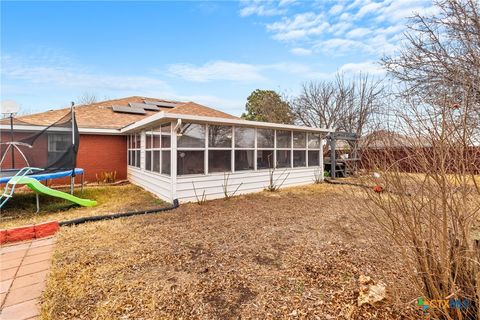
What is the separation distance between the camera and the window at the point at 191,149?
621 cm

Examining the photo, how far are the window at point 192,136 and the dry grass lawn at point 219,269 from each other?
214cm

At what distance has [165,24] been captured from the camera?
9.20m

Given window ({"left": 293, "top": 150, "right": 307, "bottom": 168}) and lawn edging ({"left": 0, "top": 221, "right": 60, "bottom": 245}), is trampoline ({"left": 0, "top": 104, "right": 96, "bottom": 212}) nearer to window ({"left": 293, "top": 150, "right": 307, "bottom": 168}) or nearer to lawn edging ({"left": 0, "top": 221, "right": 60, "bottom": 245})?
lawn edging ({"left": 0, "top": 221, "right": 60, "bottom": 245})

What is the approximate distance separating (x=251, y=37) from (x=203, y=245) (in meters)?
9.18

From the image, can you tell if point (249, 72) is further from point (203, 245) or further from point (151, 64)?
point (203, 245)

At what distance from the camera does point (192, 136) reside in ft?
21.1

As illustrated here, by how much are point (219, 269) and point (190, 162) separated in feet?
12.8

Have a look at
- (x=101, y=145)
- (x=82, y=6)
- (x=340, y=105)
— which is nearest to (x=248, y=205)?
(x=101, y=145)

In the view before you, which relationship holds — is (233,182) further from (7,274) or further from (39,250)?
(7,274)

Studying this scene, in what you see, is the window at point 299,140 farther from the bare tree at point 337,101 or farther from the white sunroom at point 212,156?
the bare tree at point 337,101

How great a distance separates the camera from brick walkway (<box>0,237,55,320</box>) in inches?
85.6

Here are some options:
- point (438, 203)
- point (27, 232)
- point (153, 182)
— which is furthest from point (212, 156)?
point (438, 203)

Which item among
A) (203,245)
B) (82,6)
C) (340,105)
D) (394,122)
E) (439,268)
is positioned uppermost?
(82,6)

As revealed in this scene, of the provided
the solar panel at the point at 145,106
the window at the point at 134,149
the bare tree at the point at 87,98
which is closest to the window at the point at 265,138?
the window at the point at 134,149
